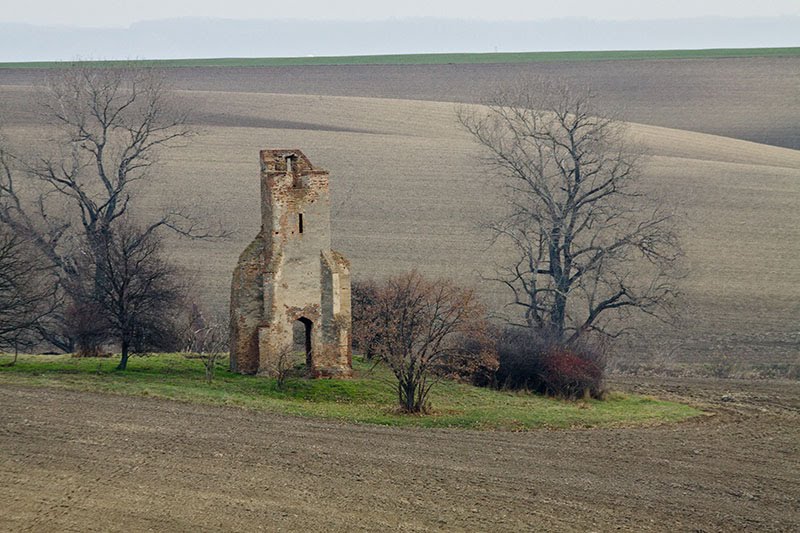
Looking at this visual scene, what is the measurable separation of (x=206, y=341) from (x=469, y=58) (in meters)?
97.6

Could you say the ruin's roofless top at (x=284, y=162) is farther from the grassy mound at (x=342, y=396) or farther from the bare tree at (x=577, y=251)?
the bare tree at (x=577, y=251)

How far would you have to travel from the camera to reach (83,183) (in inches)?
2438

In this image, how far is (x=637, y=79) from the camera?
108688 millimetres

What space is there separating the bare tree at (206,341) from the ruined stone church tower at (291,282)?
116 centimetres

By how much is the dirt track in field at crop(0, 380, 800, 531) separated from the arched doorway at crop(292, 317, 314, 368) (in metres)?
6.17

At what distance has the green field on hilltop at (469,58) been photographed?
121062 millimetres

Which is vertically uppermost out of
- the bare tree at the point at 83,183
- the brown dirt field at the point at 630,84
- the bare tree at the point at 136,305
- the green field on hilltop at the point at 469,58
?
the green field on hilltop at the point at 469,58

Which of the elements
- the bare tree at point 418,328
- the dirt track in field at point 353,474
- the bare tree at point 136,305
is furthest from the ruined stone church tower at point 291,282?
the dirt track in field at point 353,474

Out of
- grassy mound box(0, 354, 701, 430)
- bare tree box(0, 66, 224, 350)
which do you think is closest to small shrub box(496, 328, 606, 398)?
grassy mound box(0, 354, 701, 430)

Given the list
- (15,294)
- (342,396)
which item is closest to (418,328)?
(342,396)

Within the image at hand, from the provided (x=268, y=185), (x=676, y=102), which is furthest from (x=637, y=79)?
(x=268, y=185)

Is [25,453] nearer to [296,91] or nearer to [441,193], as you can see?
[441,193]

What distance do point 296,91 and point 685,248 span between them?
5445cm

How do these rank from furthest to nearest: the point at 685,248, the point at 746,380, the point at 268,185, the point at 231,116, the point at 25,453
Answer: the point at 231,116 < the point at 685,248 < the point at 746,380 < the point at 268,185 < the point at 25,453
